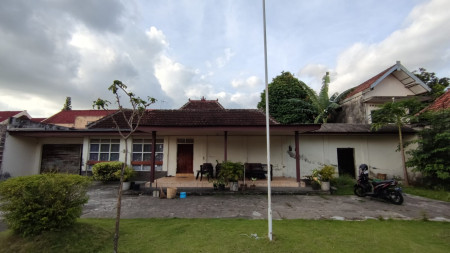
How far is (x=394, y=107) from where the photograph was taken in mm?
9922

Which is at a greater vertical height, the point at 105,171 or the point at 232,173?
the point at 232,173

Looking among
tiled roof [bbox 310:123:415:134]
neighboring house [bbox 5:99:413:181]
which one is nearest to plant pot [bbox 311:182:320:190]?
neighboring house [bbox 5:99:413:181]

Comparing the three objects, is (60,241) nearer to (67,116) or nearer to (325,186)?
(325,186)

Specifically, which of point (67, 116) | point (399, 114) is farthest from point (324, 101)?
point (67, 116)

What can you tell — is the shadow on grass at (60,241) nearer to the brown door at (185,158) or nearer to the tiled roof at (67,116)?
the brown door at (185,158)

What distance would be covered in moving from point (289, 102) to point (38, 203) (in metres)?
18.2

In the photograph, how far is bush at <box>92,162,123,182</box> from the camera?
34.3 feet

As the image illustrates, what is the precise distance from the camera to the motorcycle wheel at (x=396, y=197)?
6980mm

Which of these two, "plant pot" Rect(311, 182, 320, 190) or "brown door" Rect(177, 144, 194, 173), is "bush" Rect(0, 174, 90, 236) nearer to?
"brown door" Rect(177, 144, 194, 173)

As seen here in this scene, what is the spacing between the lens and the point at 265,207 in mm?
6520

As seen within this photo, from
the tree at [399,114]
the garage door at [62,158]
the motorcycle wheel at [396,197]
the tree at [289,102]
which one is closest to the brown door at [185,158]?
the garage door at [62,158]

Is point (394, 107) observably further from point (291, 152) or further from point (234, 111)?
point (234, 111)

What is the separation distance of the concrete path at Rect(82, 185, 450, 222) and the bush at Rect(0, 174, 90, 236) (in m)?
2.05

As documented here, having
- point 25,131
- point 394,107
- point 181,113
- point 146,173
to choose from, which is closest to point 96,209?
point 146,173
